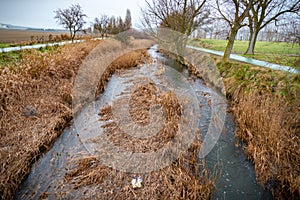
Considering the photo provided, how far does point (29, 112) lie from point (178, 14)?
12646 millimetres

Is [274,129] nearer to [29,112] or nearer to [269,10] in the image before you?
[29,112]

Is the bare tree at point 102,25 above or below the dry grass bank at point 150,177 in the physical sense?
above

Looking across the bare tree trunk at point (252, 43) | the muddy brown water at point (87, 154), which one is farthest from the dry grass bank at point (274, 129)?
the bare tree trunk at point (252, 43)

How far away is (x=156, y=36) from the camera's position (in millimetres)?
17766

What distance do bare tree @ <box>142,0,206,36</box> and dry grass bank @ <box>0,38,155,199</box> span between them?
32.8ft

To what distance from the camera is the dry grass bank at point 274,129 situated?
9.27 feet

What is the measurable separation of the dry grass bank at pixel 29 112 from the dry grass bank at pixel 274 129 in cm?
436

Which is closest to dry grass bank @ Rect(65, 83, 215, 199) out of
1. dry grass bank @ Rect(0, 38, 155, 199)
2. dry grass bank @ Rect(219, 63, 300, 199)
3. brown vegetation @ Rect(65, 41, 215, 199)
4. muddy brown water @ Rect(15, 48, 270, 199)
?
brown vegetation @ Rect(65, 41, 215, 199)

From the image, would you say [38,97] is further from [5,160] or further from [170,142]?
[170,142]

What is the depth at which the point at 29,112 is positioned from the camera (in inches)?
171

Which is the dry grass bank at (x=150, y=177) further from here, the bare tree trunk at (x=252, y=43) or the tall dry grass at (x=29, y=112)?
the bare tree trunk at (x=252, y=43)

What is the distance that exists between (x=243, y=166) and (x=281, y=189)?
0.67m

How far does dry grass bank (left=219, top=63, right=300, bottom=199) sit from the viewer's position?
282 centimetres

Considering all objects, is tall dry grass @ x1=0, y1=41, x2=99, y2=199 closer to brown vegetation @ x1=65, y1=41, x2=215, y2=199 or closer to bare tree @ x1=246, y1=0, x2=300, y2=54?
brown vegetation @ x1=65, y1=41, x2=215, y2=199
